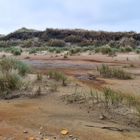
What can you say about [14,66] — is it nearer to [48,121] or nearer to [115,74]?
Answer: [115,74]

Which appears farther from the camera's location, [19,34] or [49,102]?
[19,34]

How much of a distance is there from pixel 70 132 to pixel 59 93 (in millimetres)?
3579

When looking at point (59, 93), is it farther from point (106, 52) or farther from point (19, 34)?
point (19, 34)

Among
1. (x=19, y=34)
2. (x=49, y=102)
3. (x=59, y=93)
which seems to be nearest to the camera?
(x=49, y=102)

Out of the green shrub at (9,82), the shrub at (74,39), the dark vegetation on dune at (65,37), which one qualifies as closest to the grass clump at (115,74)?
the green shrub at (9,82)

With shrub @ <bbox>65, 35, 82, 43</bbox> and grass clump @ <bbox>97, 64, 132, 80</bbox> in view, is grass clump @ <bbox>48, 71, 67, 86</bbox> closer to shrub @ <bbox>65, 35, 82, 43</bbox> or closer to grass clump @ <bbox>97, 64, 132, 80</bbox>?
grass clump @ <bbox>97, 64, 132, 80</bbox>

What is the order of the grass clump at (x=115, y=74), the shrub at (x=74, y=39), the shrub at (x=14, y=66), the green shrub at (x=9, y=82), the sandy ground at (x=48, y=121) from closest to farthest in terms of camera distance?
the sandy ground at (x=48, y=121)
the green shrub at (x=9, y=82)
the shrub at (x=14, y=66)
the grass clump at (x=115, y=74)
the shrub at (x=74, y=39)

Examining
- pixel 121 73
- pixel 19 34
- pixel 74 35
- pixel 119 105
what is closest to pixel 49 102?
pixel 119 105

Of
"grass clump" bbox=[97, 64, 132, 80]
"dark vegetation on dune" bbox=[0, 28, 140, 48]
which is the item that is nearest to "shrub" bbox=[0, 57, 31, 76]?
"grass clump" bbox=[97, 64, 132, 80]

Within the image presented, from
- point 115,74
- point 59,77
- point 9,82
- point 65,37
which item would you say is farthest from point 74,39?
point 9,82

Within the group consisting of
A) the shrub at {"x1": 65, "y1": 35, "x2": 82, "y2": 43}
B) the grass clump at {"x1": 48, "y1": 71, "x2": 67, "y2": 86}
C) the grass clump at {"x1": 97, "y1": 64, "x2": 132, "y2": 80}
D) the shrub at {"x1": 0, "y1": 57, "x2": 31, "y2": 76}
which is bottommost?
the shrub at {"x1": 65, "y1": 35, "x2": 82, "y2": 43}

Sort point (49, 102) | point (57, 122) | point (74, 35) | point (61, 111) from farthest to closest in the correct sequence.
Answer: point (74, 35) < point (49, 102) < point (61, 111) < point (57, 122)

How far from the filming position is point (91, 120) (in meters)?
9.09

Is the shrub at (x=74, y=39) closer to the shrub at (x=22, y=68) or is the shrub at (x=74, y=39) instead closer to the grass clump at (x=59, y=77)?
the shrub at (x=22, y=68)
